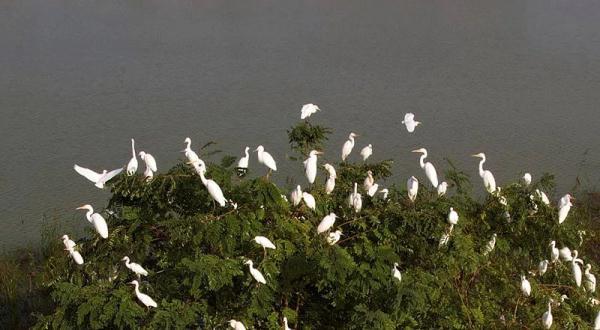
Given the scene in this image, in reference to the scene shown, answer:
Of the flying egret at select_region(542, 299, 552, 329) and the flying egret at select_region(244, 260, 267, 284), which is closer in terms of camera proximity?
the flying egret at select_region(244, 260, 267, 284)

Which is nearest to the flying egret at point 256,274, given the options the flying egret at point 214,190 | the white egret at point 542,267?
the flying egret at point 214,190

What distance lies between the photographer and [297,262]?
1717 mm

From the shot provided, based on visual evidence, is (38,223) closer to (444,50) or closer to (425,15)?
(444,50)

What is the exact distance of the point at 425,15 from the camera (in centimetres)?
816

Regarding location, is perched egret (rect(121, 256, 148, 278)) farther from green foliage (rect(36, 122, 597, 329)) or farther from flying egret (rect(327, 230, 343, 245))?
flying egret (rect(327, 230, 343, 245))

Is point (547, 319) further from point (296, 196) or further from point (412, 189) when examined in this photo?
point (296, 196)

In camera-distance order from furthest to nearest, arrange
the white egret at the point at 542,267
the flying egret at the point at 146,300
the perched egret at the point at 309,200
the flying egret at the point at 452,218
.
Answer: the white egret at the point at 542,267 → the perched egret at the point at 309,200 → the flying egret at the point at 452,218 → the flying egret at the point at 146,300

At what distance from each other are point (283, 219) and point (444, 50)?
17.3 feet

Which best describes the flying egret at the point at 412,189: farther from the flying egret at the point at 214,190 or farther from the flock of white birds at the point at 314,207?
the flying egret at the point at 214,190

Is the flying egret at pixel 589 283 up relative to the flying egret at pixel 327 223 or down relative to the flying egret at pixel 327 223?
down

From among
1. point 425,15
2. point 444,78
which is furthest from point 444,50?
point 425,15

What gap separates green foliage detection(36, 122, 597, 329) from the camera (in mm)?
1614

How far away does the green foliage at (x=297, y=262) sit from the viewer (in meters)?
1.61

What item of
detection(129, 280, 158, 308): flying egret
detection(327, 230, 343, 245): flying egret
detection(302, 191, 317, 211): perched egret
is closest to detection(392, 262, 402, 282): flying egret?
detection(327, 230, 343, 245): flying egret
